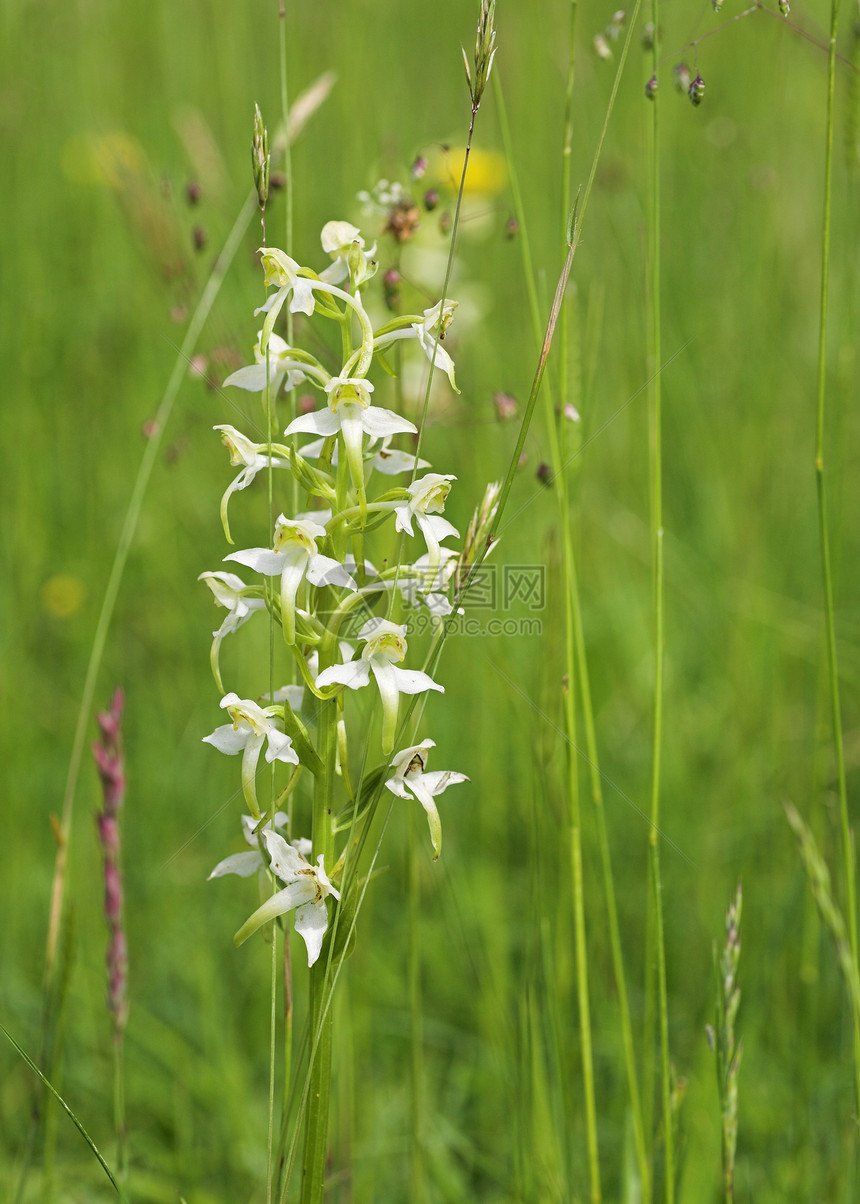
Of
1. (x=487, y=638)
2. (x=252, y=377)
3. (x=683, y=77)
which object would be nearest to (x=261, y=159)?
(x=252, y=377)

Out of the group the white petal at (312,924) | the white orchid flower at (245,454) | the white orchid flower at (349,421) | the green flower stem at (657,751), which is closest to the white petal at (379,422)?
the white orchid flower at (349,421)

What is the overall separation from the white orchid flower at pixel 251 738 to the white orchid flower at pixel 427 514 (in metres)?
0.28

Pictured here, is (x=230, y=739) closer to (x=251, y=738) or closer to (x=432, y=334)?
(x=251, y=738)

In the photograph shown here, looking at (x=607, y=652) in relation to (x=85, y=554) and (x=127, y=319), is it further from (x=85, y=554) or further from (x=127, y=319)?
(x=127, y=319)

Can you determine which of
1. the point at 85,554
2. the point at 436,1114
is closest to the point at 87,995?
the point at 436,1114

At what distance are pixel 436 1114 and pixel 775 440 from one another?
94.9 inches

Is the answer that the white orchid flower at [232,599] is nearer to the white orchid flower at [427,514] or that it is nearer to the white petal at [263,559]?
the white petal at [263,559]

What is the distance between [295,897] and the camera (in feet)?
3.73

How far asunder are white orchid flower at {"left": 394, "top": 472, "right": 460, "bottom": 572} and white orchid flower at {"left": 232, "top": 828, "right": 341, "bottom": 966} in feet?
1.27

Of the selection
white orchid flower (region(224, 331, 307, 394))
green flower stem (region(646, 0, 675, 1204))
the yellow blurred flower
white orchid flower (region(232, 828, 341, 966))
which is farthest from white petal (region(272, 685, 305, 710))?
the yellow blurred flower

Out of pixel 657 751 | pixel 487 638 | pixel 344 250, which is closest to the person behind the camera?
pixel 344 250

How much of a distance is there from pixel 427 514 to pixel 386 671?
0.25 m

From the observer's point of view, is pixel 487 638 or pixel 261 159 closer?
pixel 261 159

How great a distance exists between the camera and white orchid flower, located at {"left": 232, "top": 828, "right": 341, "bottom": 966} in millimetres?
1124
